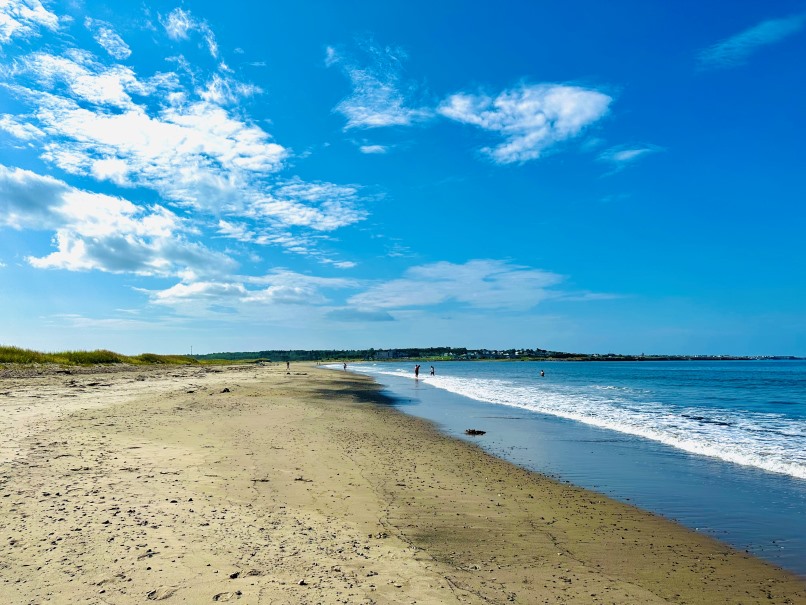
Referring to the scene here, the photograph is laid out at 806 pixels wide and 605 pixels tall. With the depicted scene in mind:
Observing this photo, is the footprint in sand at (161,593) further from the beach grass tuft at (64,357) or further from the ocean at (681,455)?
the beach grass tuft at (64,357)

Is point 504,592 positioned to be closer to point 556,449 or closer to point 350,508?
point 350,508

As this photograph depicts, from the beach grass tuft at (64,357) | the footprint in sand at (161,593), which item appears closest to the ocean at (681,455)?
the footprint in sand at (161,593)

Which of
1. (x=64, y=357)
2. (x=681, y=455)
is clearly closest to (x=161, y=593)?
(x=681, y=455)

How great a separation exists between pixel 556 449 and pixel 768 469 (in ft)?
19.3

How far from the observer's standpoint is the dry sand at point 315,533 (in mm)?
5605

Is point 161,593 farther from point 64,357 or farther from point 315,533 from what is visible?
point 64,357

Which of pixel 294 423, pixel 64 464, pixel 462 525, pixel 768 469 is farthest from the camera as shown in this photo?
pixel 294 423

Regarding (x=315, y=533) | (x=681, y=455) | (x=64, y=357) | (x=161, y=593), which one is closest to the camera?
(x=161, y=593)

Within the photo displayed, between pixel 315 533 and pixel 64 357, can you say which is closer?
pixel 315 533

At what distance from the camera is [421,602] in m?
5.42

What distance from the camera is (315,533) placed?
729 cm

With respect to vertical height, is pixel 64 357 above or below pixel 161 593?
above

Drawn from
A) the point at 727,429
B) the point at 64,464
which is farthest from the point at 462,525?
the point at 727,429

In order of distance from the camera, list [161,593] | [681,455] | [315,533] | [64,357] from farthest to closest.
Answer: [64,357] → [681,455] → [315,533] → [161,593]
